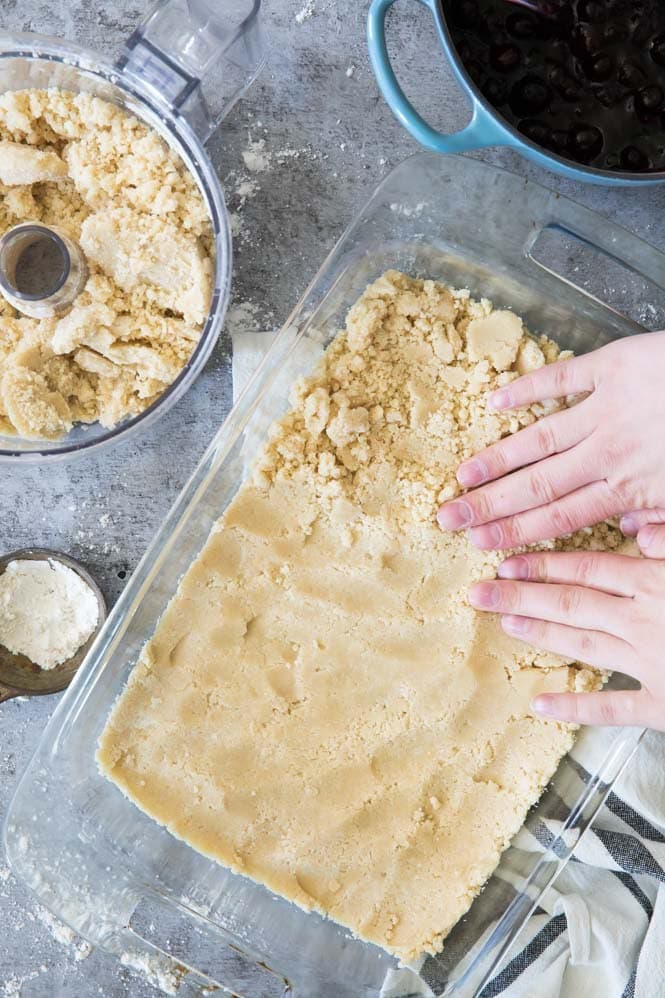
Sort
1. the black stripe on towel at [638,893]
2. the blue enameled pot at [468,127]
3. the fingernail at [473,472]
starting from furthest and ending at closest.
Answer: the black stripe on towel at [638,893] → the fingernail at [473,472] → the blue enameled pot at [468,127]

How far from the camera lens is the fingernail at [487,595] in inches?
41.5

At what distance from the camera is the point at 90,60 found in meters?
1.04

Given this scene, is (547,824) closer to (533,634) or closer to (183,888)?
(533,634)

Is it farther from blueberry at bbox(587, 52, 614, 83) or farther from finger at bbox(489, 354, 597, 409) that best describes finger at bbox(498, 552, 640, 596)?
blueberry at bbox(587, 52, 614, 83)

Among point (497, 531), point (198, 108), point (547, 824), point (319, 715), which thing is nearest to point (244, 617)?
point (319, 715)

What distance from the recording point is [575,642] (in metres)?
1.06

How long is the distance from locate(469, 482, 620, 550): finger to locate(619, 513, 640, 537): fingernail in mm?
21

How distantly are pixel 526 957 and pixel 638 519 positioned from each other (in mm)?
577

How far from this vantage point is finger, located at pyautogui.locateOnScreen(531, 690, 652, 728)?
1032 mm

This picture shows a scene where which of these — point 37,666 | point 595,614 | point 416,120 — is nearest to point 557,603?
point 595,614

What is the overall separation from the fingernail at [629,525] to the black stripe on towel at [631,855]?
15.5 inches

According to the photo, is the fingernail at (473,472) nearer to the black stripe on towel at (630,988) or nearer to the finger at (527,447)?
the finger at (527,447)

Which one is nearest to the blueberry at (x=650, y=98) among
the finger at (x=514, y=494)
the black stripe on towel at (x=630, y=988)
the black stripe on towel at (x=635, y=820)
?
the finger at (x=514, y=494)

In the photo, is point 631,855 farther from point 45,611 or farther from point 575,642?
point 45,611
